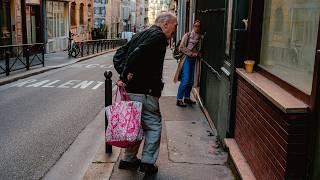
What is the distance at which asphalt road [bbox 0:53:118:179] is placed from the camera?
19.5 ft

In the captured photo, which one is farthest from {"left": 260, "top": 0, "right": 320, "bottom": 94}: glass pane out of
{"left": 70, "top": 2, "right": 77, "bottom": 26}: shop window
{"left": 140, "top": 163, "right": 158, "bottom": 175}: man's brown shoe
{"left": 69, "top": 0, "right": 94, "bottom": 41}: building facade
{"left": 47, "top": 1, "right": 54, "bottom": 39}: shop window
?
{"left": 70, "top": 2, "right": 77, "bottom": 26}: shop window

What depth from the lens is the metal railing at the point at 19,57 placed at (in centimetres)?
1521

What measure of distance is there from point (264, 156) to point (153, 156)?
145cm

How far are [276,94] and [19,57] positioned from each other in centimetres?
1426

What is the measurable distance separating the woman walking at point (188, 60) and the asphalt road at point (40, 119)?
196cm

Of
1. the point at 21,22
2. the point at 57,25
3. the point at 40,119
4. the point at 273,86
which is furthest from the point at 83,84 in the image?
the point at 57,25

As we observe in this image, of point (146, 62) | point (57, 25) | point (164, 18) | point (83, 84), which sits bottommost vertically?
point (83, 84)

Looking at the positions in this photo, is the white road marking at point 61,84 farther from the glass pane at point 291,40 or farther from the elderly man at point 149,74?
the glass pane at point 291,40

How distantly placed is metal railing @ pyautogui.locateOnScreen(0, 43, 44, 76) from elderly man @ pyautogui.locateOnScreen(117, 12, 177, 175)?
35.8 feet

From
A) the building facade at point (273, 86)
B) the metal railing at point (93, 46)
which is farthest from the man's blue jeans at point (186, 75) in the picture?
the metal railing at point (93, 46)

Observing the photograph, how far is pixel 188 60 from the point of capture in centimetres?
896

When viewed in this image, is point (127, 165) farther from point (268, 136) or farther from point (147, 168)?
point (268, 136)

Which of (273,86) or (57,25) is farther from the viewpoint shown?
(57,25)

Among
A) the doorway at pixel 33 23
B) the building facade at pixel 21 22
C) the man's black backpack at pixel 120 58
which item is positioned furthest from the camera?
the doorway at pixel 33 23
